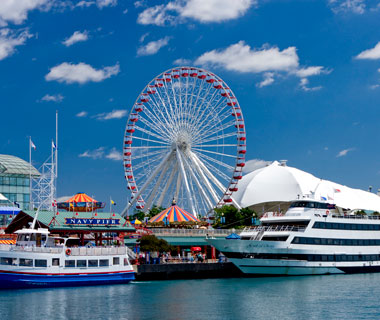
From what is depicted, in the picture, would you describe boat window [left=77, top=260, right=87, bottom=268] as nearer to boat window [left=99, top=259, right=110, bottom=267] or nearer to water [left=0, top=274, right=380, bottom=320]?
boat window [left=99, top=259, right=110, bottom=267]

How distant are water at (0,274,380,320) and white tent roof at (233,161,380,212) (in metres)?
68.6

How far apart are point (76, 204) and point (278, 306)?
3175 cm

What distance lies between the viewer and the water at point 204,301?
4069 cm

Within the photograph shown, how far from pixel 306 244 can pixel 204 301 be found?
68.9 ft

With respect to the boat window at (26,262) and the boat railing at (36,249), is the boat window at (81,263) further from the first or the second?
the boat window at (26,262)

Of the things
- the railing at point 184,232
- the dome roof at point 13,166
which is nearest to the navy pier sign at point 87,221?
the railing at point 184,232

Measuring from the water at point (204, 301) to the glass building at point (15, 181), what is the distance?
219 feet

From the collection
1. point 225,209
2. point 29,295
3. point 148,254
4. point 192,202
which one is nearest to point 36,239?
point 29,295

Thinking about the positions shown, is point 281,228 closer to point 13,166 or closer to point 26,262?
point 26,262

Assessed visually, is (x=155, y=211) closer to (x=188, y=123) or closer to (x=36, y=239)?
(x=188, y=123)

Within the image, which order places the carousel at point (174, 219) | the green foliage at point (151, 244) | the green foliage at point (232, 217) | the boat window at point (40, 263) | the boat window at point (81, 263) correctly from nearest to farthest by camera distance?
the boat window at point (40, 263) → the boat window at point (81, 263) → the green foliage at point (151, 244) → the carousel at point (174, 219) → the green foliage at point (232, 217)

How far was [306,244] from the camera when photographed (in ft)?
210

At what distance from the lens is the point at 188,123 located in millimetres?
91188

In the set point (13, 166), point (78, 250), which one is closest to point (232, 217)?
point (78, 250)
